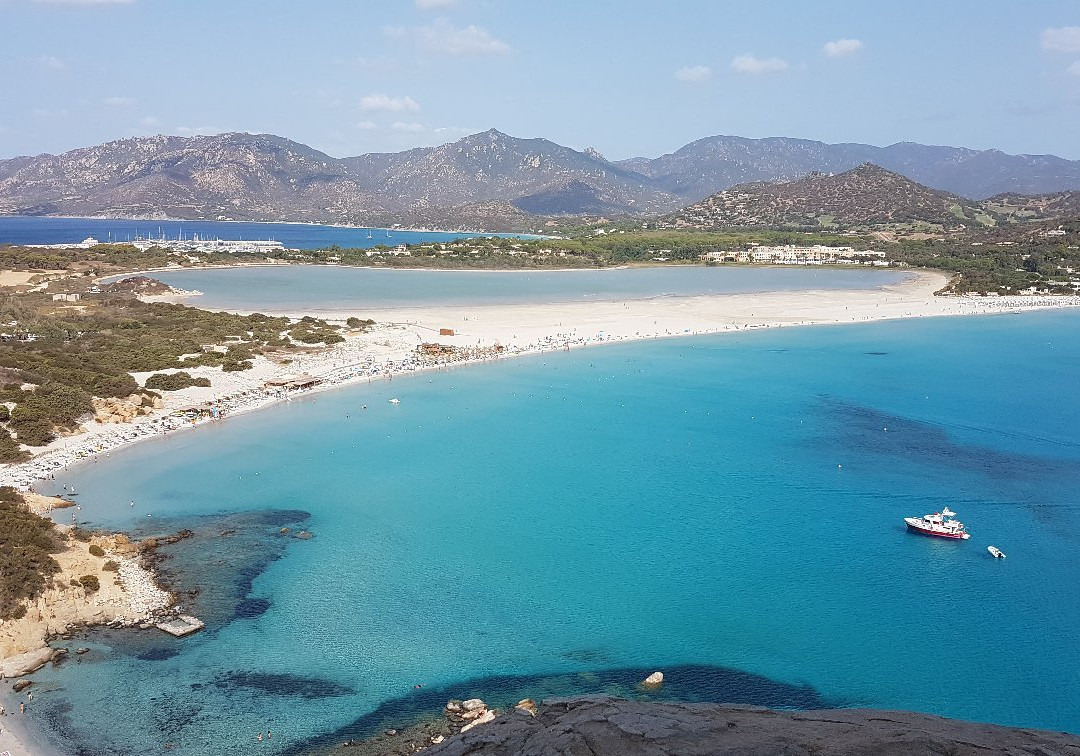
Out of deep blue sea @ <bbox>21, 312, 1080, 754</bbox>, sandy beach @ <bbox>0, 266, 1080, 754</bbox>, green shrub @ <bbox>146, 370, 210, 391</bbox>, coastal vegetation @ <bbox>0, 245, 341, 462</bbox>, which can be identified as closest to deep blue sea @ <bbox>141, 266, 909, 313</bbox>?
sandy beach @ <bbox>0, 266, 1080, 754</bbox>

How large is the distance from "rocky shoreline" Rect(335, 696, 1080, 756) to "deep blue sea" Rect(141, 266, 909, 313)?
6013cm

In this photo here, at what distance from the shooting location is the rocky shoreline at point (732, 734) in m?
9.74

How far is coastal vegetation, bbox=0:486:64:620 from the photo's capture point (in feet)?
58.9

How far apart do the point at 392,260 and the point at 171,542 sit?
92.6 m

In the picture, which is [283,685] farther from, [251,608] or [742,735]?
[742,735]

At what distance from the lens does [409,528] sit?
2538 cm

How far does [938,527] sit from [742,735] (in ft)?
56.3

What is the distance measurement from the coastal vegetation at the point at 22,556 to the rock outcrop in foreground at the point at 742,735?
11803 mm

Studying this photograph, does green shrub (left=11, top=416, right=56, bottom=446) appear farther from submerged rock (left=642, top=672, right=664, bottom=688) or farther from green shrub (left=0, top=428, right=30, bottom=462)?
submerged rock (left=642, top=672, right=664, bottom=688)

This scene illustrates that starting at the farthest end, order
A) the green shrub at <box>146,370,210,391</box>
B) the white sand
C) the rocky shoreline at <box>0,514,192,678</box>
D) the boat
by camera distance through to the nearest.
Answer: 1. the green shrub at <box>146,370,210,391</box>
2. the white sand
3. the boat
4. the rocky shoreline at <box>0,514,192,678</box>

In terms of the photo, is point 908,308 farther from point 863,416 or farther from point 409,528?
point 409,528

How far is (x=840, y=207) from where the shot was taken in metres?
177

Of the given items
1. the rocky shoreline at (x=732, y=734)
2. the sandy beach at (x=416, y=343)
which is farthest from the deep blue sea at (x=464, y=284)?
the rocky shoreline at (x=732, y=734)

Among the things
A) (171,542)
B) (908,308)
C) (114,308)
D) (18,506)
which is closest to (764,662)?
(171,542)
